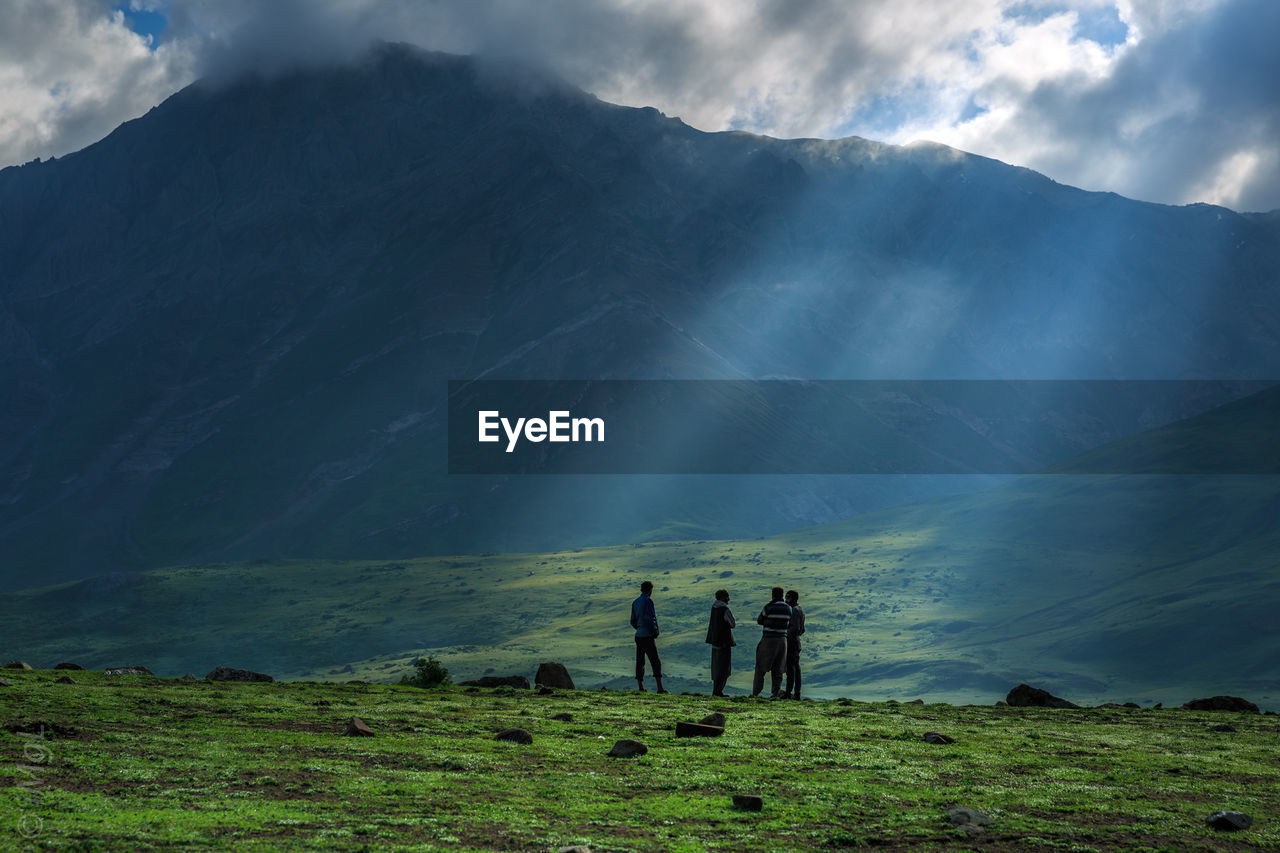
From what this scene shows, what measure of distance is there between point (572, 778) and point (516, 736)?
14.8 ft

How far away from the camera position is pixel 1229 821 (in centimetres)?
1945

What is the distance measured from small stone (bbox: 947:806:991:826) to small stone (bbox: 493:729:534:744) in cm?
992

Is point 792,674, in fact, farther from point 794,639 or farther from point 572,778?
point 572,778

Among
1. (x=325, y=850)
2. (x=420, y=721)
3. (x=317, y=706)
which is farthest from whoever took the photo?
(x=317, y=706)

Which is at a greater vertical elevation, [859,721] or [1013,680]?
[859,721]

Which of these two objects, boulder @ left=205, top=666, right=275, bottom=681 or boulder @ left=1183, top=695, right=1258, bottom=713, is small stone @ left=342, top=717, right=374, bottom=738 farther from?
boulder @ left=1183, top=695, right=1258, bottom=713

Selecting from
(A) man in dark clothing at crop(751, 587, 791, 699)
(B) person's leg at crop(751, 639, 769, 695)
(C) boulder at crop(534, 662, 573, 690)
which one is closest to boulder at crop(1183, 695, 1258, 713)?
(A) man in dark clothing at crop(751, 587, 791, 699)

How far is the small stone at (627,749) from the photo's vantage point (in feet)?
80.5

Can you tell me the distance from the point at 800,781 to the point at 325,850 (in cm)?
984

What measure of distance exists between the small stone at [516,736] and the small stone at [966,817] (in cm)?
992

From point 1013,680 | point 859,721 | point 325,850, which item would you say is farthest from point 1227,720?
point 1013,680

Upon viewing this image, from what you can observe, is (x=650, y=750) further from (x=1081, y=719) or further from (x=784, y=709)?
(x=1081, y=719)

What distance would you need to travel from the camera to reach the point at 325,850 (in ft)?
51.0

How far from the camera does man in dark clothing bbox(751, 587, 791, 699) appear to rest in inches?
→ 1470
